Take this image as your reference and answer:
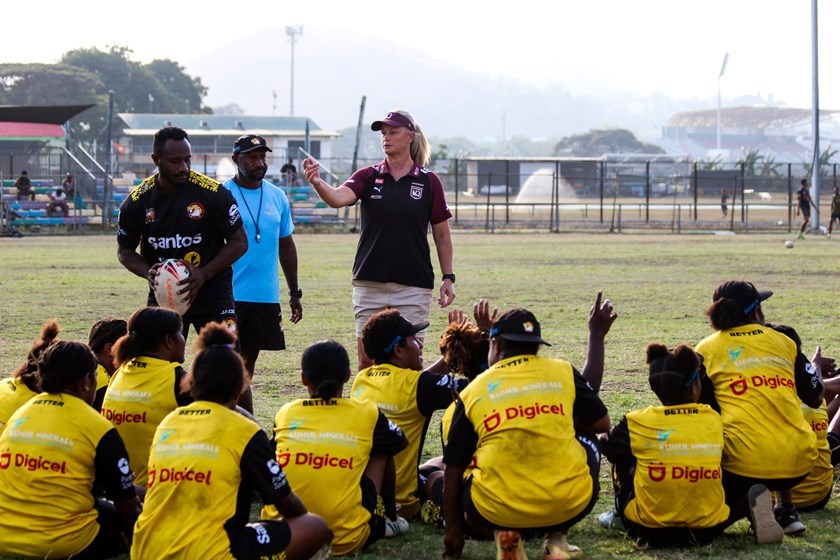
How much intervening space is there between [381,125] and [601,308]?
2.20 metres

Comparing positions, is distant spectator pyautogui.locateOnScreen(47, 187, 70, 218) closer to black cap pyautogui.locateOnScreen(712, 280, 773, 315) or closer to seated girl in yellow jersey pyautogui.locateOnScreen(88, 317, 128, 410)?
seated girl in yellow jersey pyautogui.locateOnScreen(88, 317, 128, 410)

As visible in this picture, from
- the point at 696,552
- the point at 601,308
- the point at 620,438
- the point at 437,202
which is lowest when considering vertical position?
the point at 696,552

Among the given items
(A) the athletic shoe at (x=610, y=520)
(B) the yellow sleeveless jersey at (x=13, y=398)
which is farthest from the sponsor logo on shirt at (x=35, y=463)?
(A) the athletic shoe at (x=610, y=520)

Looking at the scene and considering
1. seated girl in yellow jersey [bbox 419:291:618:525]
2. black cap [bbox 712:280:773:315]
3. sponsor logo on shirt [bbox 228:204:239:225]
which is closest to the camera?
seated girl in yellow jersey [bbox 419:291:618:525]

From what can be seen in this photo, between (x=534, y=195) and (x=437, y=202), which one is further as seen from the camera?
(x=534, y=195)

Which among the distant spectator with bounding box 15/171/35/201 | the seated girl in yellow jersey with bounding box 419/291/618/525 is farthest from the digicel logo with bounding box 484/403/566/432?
the distant spectator with bounding box 15/171/35/201

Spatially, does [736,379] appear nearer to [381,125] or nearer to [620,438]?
[620,438]

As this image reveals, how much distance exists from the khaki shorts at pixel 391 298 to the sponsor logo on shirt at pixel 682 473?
221 cm

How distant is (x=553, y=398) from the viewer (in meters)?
4.87

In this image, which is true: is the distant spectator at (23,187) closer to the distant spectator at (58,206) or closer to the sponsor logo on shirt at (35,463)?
the distant spectator at (58,206)

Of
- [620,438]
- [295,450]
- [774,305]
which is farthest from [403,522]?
[774,305]

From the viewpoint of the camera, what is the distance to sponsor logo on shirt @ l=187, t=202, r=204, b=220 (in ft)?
20.9

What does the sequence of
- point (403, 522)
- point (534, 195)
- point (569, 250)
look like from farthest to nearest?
1. point (534, 195)
2. point (569, 250)
3. point (403, 522)

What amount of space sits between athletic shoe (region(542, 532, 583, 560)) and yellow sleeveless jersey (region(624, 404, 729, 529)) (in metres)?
0.45
